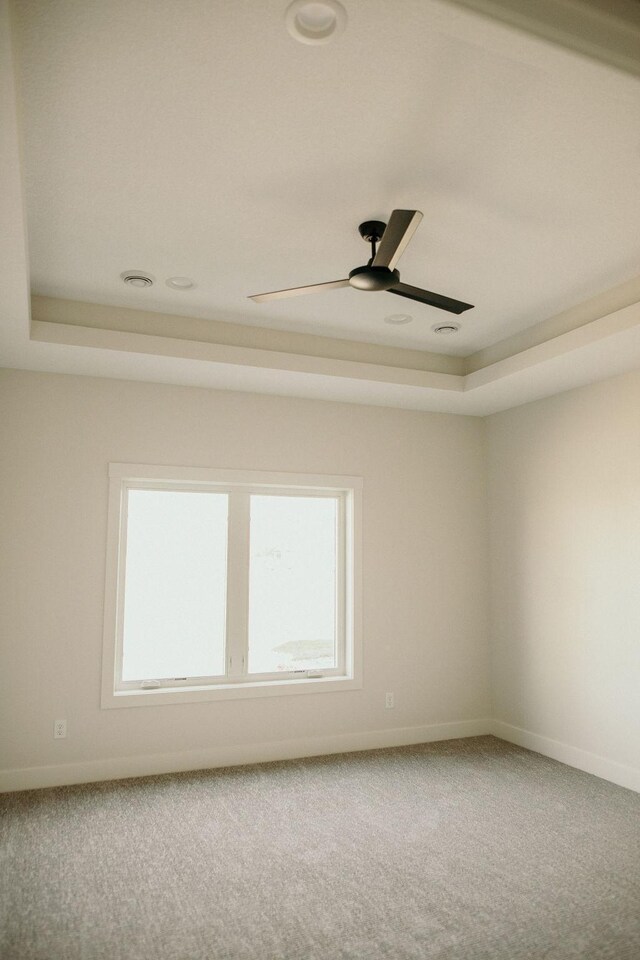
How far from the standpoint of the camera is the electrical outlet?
13.3 feet

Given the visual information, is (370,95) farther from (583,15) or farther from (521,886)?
(521,886)

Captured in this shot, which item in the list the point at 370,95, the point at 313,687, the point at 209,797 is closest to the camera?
the point at 370,95

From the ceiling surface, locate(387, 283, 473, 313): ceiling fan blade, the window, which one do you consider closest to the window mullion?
the window

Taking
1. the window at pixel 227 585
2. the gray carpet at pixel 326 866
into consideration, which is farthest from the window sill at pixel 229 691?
the gray carpet at pixel 326 866

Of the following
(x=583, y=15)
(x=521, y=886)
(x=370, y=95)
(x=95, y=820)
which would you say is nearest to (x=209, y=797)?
(x=95, y=820)

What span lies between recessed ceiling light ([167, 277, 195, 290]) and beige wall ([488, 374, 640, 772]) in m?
2.66

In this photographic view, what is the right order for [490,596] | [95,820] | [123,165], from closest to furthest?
[123,165] → [95,820] → [490,596]

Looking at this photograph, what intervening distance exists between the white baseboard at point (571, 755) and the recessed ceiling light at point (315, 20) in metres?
4.08

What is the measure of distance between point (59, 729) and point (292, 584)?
177 cm

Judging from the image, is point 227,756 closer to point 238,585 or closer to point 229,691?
point 229,691

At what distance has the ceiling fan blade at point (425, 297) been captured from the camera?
116 inches

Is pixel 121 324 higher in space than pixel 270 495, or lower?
higher

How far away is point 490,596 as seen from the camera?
5.41 metres

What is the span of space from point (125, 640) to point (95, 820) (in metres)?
1.19
